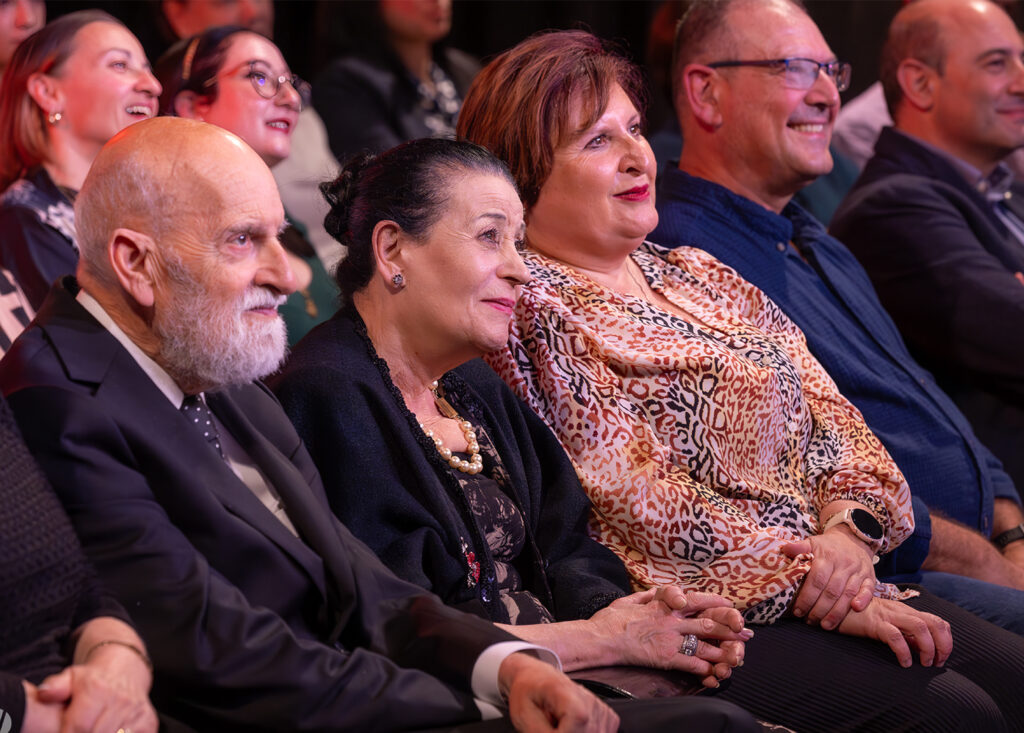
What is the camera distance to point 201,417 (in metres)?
1.72

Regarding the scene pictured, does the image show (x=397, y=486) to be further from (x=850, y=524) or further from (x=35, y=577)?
(x=850, y=524)

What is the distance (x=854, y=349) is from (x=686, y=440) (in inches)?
32.8

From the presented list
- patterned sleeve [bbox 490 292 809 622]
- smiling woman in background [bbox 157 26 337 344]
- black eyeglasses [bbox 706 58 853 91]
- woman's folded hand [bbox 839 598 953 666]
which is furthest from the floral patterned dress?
smiling woman in background [bbox 157 26 337 344]

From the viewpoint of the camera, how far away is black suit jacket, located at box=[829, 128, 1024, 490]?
3.24 m

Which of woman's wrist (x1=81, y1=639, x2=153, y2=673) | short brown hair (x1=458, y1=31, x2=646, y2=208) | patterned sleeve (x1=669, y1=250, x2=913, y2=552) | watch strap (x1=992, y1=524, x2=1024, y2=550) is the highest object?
short brown hair (x1=458, y1=31, x2=646, y2=208)

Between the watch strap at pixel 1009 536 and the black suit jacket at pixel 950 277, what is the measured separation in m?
0.37

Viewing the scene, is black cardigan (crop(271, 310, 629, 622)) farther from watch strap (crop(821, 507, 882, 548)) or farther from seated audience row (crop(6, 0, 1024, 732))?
watch strap (crop(821, 507, 882, 548))

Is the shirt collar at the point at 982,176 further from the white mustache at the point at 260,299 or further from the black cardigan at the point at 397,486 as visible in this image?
the white mustache at the point at 260,299

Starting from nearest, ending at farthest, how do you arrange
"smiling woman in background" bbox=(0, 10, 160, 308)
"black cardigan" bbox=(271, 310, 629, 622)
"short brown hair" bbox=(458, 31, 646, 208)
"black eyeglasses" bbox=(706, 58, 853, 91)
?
1. "black cardigan" bbox=(271, 310, 629, 622)
2. "short brown hair" bbox=(458, 31, 646, 208)
3. "smiling woman in background" bbox=(0, 10, 160, 308)
4. "black eyeglasses" bbox=(706, 58, 853, 91)

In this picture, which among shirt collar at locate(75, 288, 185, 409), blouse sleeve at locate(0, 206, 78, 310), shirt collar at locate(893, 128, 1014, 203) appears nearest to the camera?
shirt collar at locate(75, 288, 185, 409)

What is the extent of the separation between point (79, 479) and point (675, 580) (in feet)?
3.73

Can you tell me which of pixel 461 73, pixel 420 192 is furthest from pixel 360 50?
pixel 420 192

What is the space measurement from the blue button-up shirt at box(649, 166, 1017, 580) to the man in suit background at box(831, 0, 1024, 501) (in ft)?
0.67

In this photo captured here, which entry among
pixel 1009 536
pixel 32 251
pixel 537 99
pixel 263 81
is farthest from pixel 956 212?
pixel 32 251
